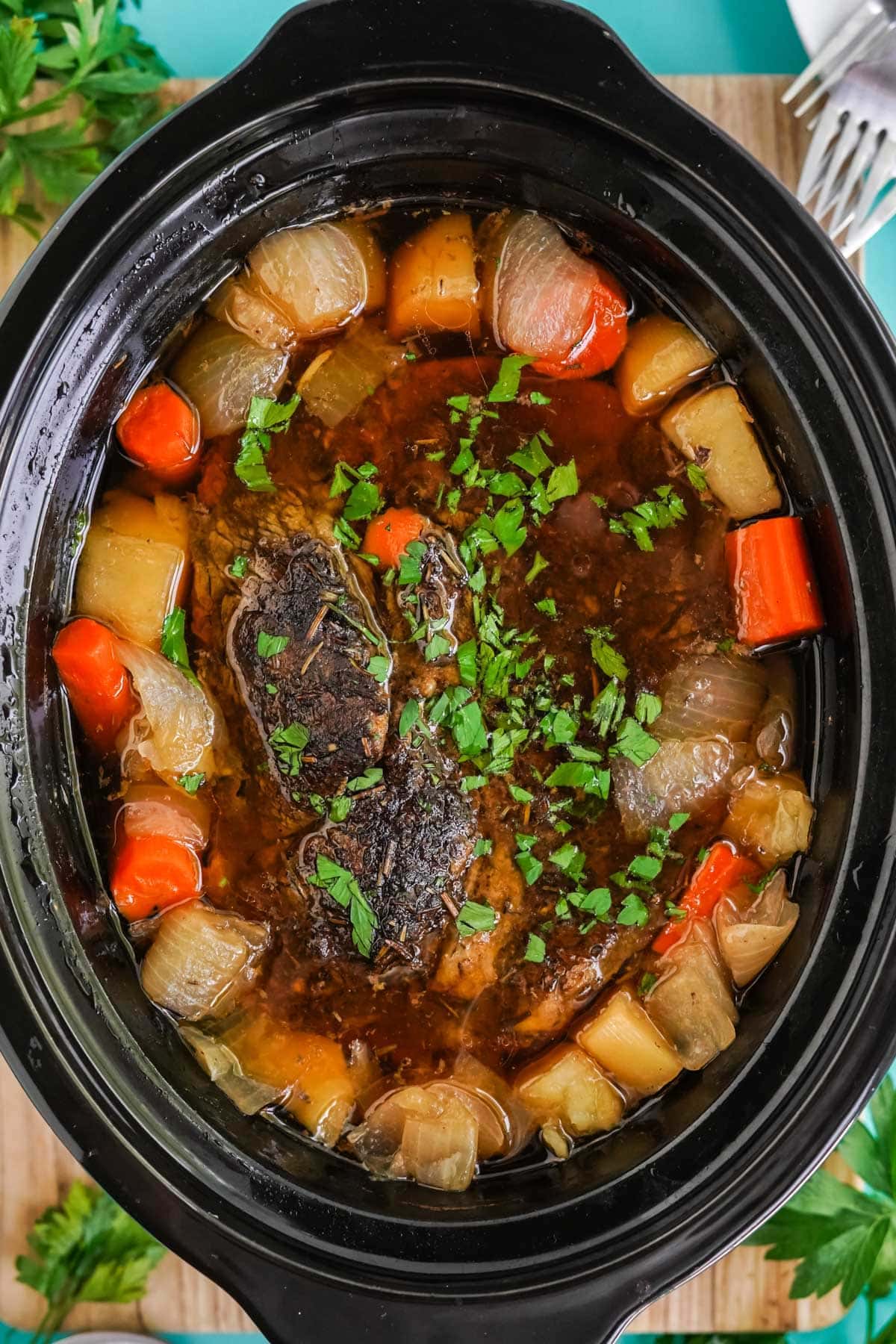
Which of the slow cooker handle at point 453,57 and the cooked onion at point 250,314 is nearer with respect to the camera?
the slow cooker handle at point 453,57

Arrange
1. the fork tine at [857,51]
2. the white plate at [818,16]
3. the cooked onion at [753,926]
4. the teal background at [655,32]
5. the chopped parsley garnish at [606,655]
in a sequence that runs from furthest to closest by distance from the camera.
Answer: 1. the teal background at [655,32]
2. the white plate at [818,16]
3. the fork tine at [857,51]
4. the chopped parsley garnish at [606,655]
5. the cooked onion at [753,926]

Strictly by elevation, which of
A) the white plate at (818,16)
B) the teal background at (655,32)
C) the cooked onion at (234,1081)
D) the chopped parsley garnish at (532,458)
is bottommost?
the cooked onion at (234,1081)

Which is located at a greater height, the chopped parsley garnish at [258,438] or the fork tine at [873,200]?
the fork tine at [873,200]

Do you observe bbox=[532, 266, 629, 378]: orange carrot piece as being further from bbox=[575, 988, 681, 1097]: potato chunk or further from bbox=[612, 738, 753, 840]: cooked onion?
bbox=[575, 988, 681, 1097]: potato chunk

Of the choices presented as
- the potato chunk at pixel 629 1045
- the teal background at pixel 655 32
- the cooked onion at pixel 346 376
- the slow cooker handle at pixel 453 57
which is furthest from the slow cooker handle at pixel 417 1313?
the teal background at pixel 655 32

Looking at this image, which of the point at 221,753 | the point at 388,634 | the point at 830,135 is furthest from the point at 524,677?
the point at 830,135

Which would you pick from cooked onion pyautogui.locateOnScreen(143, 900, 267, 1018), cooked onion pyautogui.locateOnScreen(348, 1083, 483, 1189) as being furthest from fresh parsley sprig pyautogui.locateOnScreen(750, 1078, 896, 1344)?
cooked onion pyautogui.locateOnScreen(143, 900, 267, 1018)

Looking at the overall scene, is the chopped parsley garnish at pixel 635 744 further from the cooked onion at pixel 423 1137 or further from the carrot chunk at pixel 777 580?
the cooked onion at pixel 423 1137
